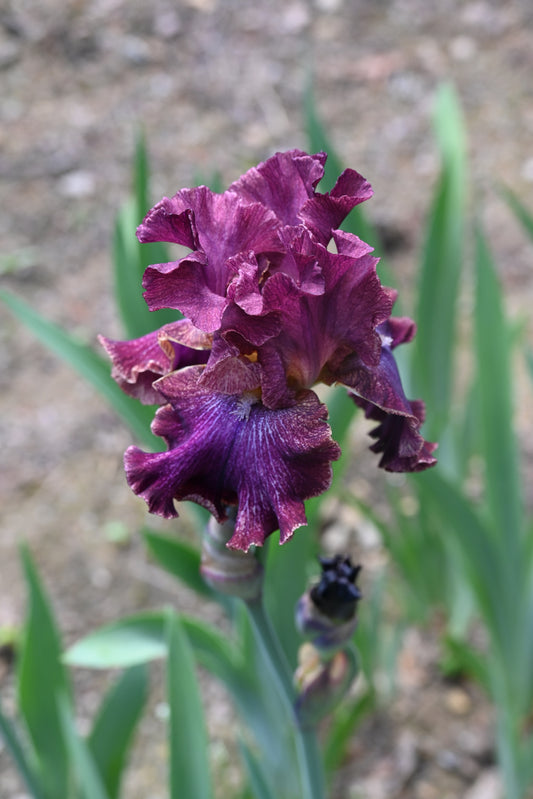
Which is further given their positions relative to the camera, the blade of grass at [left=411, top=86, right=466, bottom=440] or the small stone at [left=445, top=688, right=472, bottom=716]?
the small stone at [left=445, top=688, right=472, bottom=716]

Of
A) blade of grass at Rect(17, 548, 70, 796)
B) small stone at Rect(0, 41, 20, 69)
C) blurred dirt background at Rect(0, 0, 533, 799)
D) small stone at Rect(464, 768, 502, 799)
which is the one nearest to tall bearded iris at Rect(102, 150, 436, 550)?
blade of grass at Rect(17, 548, 70, 796)

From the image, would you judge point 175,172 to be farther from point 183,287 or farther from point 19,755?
point 183,287

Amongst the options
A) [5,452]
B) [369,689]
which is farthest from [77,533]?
[369,689]

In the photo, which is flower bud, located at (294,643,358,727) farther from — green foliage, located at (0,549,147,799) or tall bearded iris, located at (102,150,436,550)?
green foliage, located at (0,549,147,799)

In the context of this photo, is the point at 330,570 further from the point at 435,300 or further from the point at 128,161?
→ the point at 128,161

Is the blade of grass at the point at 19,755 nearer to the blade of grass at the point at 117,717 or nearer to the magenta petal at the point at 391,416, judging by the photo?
the blade of grass at the point at 117,717

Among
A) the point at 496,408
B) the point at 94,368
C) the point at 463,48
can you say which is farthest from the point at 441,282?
the point at 463,48
